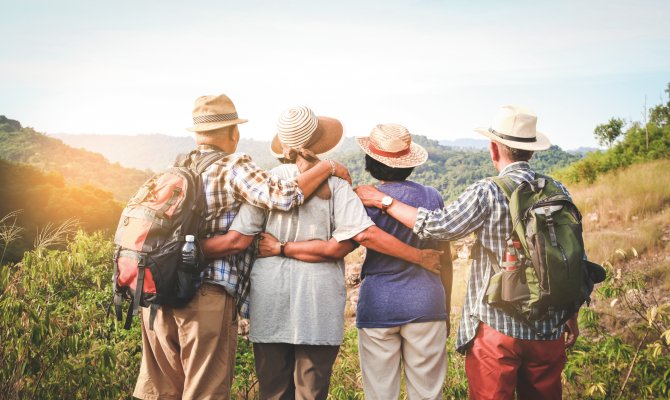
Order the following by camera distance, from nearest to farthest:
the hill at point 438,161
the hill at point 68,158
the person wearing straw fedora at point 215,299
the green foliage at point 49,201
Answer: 1. the person wearing straw fedora at point 215,299
2. the green foliage at point 49,201
3. the hill at point 68,158
4. the hill at point 438,161

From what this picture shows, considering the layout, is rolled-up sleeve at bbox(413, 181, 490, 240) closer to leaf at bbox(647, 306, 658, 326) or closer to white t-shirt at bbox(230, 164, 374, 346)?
white t-shirt at bbox(230, 164, 374, 346)

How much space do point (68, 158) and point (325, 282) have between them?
47830mm

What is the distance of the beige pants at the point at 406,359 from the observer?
2.89m

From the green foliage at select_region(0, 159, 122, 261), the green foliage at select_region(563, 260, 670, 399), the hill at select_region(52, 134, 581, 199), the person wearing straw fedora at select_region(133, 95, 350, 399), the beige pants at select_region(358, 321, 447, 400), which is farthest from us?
the hill at select_region(52, 134, 581, 199)

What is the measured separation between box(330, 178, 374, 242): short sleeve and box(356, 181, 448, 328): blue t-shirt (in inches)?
5.8

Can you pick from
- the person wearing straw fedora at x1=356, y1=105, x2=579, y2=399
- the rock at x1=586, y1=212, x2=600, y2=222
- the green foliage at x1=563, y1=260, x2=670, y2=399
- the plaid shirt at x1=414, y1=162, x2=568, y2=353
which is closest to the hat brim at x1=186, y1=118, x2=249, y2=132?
the person wearing straw fedora at x1=356, y1=105, x2=579, y2=399

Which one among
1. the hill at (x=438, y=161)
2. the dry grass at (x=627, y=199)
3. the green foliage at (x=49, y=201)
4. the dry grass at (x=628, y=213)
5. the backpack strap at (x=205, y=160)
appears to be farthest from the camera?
the hill at (x=438, y=161)

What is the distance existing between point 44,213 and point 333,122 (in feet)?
69.2

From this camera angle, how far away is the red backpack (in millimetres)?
2576

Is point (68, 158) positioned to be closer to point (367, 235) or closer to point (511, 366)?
point (367, 235)

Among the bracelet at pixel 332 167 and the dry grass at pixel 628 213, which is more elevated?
the bracelet at pixel 332 167

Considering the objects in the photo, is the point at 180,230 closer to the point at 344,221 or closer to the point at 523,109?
the point at 344,221

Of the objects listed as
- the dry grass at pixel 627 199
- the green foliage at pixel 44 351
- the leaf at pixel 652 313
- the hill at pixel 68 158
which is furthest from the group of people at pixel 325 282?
the hill at pixel 68 158

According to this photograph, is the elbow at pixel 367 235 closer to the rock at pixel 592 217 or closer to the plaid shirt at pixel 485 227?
the plaid shirt at pixel 485 227
